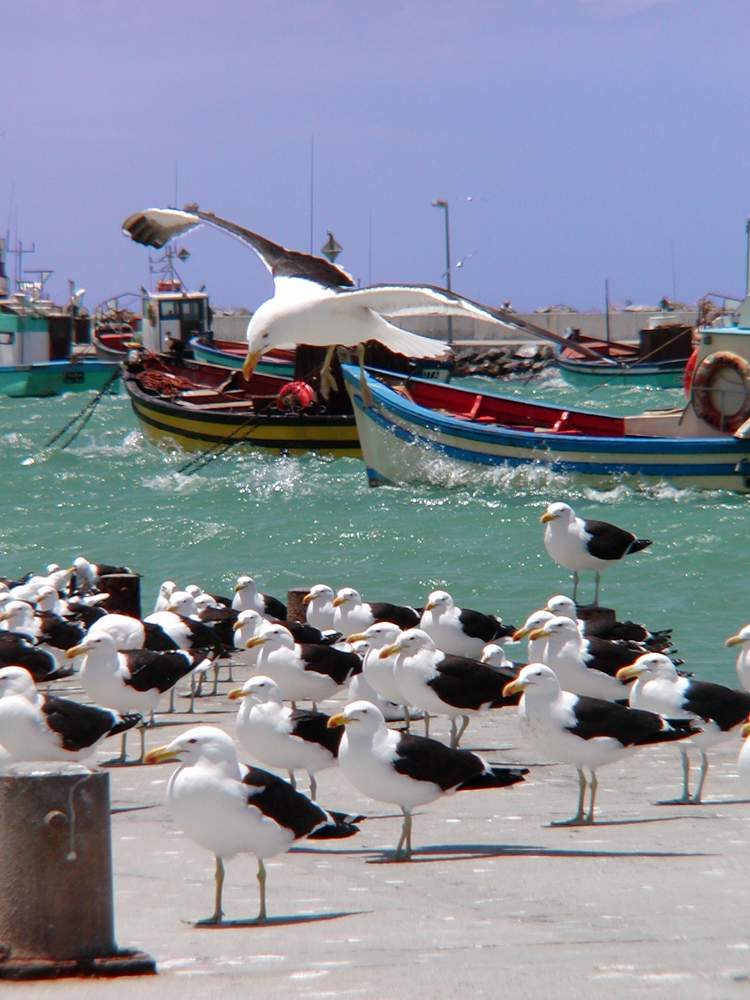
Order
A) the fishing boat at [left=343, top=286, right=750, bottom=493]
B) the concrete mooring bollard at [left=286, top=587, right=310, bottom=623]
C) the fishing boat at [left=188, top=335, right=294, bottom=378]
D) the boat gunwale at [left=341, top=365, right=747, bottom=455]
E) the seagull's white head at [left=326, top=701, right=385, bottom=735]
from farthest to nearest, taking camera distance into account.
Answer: the fishing boat at [left=188, top=335, right=294, bottom=378]
the boat gunwale at [left=341, top=365, right=747, bottom=455]
the fishing boat at [left=343, top=286, right=750, bottom=493]
the concrete mooring bollard at [left=286, top=587, right=310, bottom=623]
the seagull's white head at [left=326, top=701, right=385, bottom=735]

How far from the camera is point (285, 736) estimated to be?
26.6ft

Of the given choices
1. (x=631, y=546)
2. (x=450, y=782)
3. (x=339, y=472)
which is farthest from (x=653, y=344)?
(x=450, y=782)

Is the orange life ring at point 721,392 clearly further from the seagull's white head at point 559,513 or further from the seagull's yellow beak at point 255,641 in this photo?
the seagull's yellow beak at point 255,641

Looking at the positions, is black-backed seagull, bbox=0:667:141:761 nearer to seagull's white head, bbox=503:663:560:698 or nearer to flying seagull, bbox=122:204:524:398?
seagull's white head, bbox=503:663:560:698

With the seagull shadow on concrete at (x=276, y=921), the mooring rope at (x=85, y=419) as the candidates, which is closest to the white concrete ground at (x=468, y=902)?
the seagull shadow on concrete at (x=276, y=921)

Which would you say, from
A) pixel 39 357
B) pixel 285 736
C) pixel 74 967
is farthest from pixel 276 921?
pixel 39 357

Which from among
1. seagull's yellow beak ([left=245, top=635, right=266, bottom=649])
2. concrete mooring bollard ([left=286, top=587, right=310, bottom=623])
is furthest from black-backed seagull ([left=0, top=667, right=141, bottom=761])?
concrete mooring bollard ([left=286, top=587, right=310, bottom=623])

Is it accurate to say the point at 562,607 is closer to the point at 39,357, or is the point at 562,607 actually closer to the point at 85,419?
the point at 85,419

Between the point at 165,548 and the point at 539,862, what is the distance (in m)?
19.1

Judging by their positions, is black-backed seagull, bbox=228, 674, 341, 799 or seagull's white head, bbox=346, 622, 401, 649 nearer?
black-backed seagull, bbox=228, 674, 341, 799

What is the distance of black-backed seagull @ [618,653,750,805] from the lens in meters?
8.86

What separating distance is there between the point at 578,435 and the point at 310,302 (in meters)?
10.5

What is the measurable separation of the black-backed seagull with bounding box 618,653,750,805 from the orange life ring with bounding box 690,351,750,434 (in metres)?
16.3

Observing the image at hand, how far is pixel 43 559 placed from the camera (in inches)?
995
